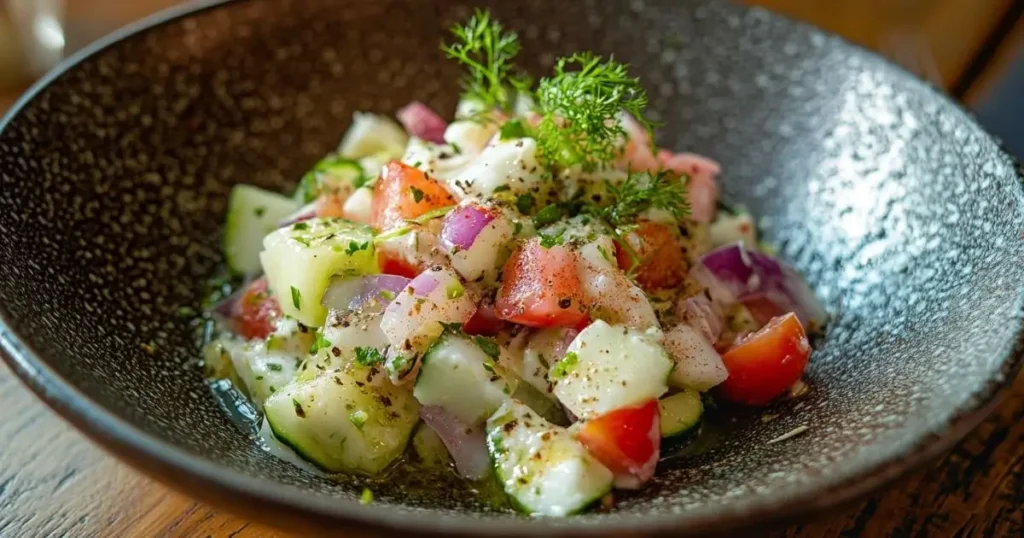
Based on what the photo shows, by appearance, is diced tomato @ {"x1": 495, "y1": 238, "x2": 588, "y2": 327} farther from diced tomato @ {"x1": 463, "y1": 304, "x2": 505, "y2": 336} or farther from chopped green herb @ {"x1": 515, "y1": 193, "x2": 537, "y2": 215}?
chopped green herb @ {"x1": 515, "y1": 193, "x2": 537, "y2": 215}

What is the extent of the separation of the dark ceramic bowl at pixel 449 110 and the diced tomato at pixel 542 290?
29cm

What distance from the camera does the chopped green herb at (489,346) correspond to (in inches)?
53.9

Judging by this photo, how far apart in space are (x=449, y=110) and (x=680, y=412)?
1127mm

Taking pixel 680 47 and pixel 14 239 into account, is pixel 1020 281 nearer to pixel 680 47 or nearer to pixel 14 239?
pixel 680 47

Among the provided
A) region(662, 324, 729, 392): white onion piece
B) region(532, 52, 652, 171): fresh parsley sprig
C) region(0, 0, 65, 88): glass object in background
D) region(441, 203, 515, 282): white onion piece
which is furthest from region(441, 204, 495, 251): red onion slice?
region(0, 0, 65, 88): glass object in background

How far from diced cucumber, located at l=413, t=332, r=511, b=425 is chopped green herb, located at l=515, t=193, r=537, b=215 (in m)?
0.31

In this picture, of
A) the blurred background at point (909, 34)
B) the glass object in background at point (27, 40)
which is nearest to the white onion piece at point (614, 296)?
the blurred background at point (909, 34)

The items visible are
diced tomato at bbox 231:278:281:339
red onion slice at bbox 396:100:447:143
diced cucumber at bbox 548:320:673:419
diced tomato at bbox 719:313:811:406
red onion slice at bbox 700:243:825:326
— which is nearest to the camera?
diced cucumber at bbox 548:320:673:419

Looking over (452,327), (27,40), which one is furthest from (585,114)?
(27,40)

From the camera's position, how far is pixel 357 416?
1.32 metres

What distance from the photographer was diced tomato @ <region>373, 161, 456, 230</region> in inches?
60.1


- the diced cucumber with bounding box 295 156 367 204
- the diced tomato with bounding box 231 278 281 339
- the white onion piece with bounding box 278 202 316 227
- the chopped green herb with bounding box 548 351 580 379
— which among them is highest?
Result: the chopped green herb with bounding box 548 351 580 379

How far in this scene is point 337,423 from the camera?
1.32 metres

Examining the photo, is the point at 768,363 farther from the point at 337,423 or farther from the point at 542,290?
the point at 337,423
